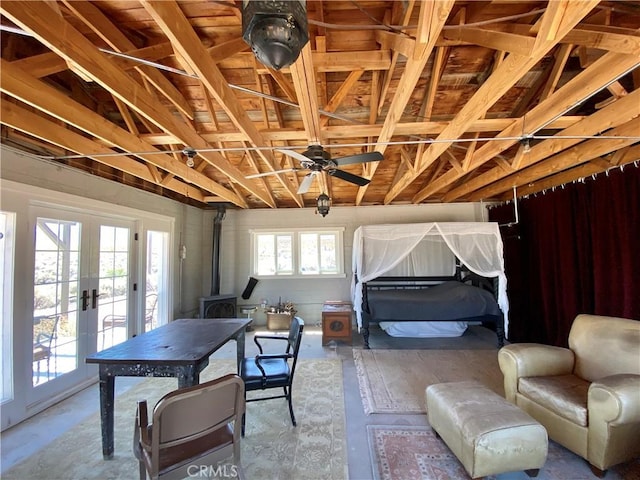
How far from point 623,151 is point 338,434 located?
13.6ft

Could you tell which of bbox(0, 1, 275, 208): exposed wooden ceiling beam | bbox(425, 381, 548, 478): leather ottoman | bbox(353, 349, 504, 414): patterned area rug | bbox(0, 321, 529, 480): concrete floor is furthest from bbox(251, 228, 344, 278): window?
bbox(425, 381, 548, 478): leather ottoman

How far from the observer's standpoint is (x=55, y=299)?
305 centimetres

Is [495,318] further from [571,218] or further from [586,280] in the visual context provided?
[571,218]

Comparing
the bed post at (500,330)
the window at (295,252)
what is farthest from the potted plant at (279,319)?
the bed post at (500,330)

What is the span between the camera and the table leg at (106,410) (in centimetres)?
205

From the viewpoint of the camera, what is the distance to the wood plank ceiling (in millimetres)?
1525

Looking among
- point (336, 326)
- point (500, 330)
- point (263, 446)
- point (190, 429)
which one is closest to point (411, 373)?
point (336, 326)

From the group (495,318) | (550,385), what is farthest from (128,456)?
(495,318)

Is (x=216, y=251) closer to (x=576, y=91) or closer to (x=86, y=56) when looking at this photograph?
(x=86, y=56)

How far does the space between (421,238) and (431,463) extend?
301 cm

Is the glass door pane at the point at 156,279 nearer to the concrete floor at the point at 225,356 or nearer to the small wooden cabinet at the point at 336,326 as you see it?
the concrete floor at the point at 225,356

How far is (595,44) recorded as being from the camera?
1.67 meters

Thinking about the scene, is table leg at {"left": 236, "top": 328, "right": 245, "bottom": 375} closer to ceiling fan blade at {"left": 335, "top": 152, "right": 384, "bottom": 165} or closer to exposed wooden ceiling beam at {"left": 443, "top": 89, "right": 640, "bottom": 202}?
ceiling fan blade at {"left": 335, "top": 152, "right": 384, "bottom": 165}

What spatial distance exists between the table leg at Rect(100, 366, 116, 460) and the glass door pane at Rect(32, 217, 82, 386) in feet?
4.48
